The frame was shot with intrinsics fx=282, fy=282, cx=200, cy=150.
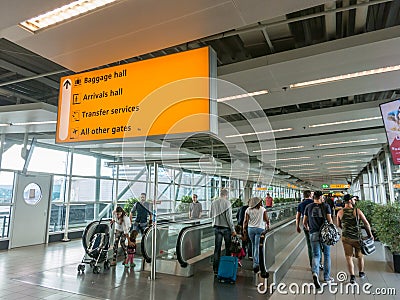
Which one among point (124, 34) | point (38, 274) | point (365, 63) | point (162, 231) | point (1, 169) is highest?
point (365, 63)

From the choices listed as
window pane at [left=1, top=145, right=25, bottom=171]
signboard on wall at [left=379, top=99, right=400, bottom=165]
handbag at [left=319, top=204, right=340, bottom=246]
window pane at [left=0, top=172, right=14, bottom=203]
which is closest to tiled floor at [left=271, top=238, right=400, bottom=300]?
handbag at [left=319, top=204, right=340, bottom=246]

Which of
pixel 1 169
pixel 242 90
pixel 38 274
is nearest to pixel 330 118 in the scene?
pixel 242 90

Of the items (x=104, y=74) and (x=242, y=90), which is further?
(x=242, y=90)

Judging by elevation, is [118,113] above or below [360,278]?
above

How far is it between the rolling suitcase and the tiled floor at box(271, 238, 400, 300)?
859mm

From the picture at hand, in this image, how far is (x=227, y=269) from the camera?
5.42 m

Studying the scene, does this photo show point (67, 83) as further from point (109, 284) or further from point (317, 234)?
point (317, 234)

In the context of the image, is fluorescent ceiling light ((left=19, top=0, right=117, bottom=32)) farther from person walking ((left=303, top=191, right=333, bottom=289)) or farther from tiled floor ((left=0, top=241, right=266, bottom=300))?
person walking ((left=303, top=191, right=333, bottom=289))

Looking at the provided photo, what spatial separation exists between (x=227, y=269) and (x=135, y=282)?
1.82 metres

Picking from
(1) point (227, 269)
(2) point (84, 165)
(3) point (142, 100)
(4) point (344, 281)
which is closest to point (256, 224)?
(1) point (227, 269)

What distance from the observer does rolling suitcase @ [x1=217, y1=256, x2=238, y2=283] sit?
5.37 m

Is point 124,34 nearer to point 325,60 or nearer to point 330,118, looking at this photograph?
point 325,60

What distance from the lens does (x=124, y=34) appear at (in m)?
2.72

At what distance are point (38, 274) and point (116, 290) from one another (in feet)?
7.55
